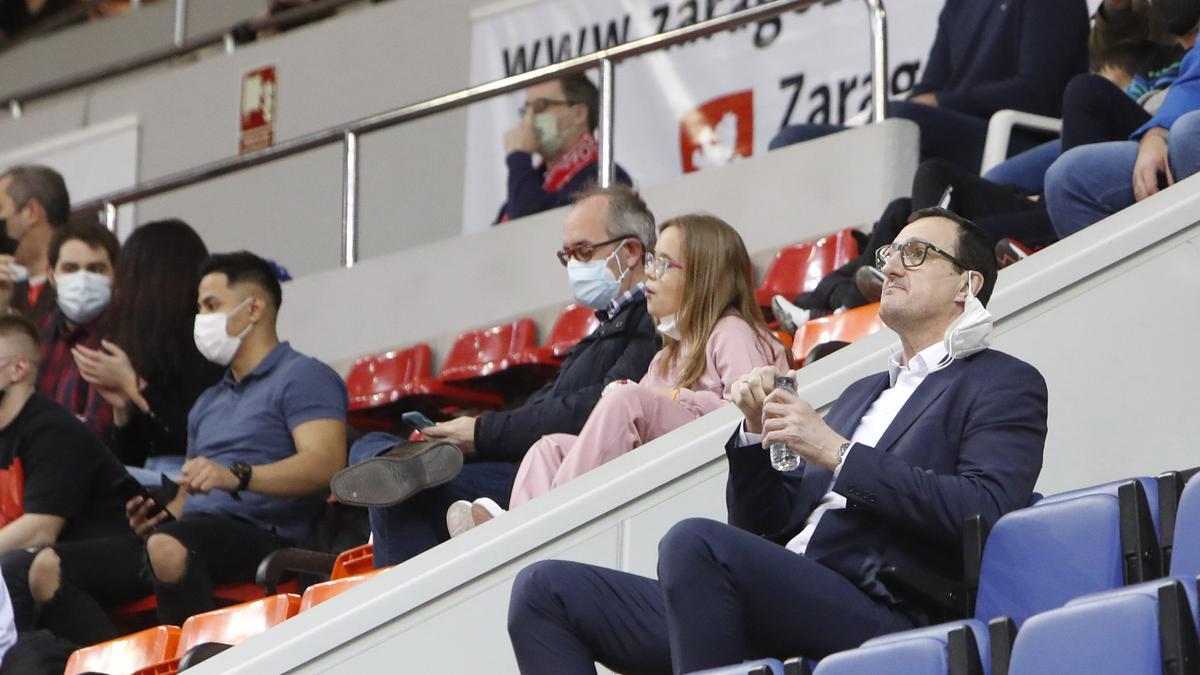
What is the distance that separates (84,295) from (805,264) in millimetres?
1963

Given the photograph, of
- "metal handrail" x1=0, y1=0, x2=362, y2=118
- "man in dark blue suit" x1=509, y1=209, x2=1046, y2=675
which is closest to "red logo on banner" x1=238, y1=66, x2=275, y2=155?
"metal handrail" x1=0, y1=0, x2=362, y2=118

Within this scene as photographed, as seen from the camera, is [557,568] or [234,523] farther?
[234,523]

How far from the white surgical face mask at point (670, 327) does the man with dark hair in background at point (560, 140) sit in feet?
7.41

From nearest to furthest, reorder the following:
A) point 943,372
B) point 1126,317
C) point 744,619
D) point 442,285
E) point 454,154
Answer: point 744,619 → point 943,372 → point 1126,317 → point 442,285 → point 454,154

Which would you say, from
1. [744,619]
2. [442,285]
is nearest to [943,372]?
[744,619]

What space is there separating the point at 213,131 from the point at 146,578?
4.39 m

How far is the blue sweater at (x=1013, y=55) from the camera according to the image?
5.71 metres

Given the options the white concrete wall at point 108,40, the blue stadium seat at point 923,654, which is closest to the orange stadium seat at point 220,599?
the blue stadium seat at point 923,654

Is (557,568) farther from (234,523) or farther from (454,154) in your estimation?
(454,154)

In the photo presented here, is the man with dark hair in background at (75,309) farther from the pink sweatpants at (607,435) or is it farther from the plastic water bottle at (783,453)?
the plastic water bottle at (783,453)

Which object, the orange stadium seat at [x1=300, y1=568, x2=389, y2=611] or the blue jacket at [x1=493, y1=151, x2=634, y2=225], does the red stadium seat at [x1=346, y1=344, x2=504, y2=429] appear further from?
the orange stadium seat at [x1=300, y1=568, x2=389, y2=611]

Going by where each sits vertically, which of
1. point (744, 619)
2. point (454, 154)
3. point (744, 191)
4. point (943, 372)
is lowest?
point (744, 619)

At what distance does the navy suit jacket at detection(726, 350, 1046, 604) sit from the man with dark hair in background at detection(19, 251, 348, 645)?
69.7 inches

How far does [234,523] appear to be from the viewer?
186 inches
